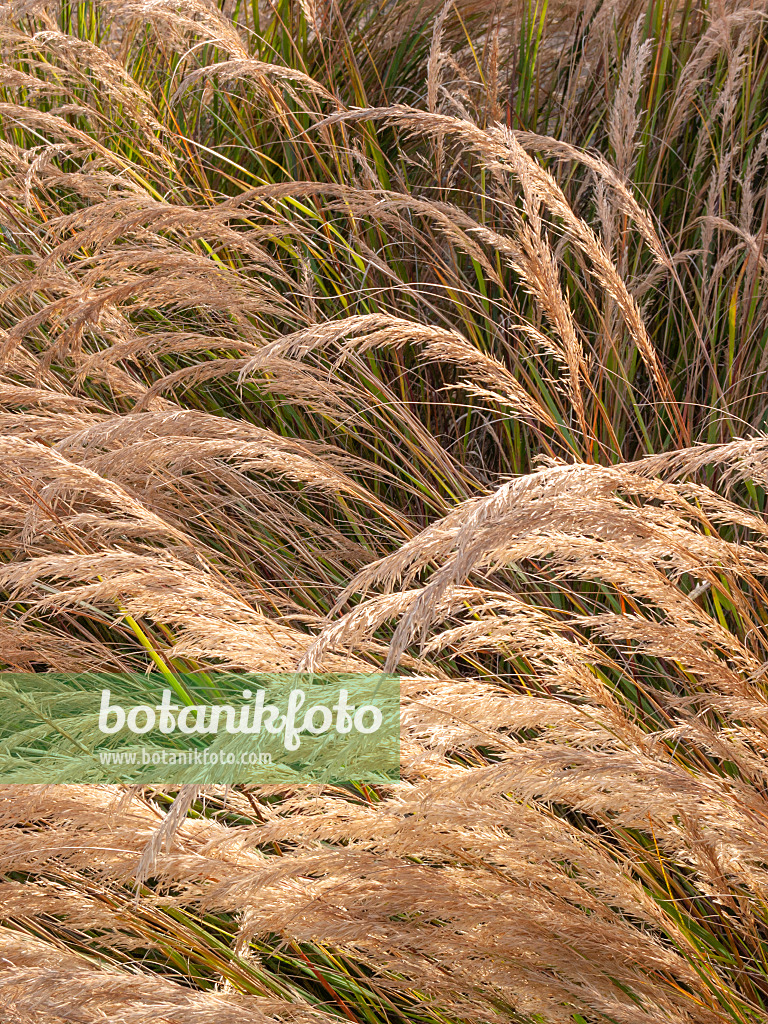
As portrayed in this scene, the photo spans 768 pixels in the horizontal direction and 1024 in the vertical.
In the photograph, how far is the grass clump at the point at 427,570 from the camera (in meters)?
1.01

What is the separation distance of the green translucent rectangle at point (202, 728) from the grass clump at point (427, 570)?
0.05 metres

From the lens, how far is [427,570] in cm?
200

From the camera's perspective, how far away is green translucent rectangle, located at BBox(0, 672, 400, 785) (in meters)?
1.01

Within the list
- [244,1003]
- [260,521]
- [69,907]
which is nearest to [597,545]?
[244,1003]

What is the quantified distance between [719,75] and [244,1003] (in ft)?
8.39

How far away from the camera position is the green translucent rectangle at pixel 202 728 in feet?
3.31

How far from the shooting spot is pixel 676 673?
1761 millimetres

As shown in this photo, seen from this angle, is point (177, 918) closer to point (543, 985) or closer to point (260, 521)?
point (543, 985)

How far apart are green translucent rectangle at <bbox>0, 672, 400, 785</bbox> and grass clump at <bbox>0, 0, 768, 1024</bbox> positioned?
0.05 meters

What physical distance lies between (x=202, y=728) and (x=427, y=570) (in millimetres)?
669

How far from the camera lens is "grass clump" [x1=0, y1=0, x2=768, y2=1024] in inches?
39.6

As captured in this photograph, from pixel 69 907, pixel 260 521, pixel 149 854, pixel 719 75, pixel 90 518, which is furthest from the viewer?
pixel 719 75

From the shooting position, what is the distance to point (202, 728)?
153cm

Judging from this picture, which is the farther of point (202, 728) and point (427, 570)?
point (427, 570)
